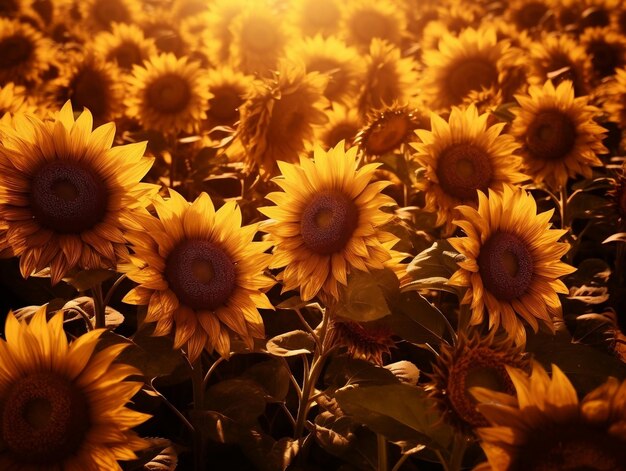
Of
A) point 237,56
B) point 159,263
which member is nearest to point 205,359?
point 159,263

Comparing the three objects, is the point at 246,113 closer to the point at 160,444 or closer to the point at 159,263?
the point at 159,263

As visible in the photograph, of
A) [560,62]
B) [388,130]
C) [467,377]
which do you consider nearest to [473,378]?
[467,377]

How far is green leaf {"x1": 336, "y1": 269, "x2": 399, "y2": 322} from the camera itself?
75.4 inches

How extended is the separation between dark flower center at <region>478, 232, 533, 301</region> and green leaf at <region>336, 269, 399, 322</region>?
30 centimetres

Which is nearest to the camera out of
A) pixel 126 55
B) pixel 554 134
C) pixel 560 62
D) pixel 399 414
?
pixel 399 414

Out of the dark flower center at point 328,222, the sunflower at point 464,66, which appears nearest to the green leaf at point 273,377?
the dark flower center at point 328,222

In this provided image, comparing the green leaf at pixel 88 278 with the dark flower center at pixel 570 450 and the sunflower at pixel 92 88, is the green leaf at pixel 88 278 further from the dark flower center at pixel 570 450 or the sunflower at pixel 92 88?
the sunflower at pixel 92 88

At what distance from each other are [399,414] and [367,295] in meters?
0.37

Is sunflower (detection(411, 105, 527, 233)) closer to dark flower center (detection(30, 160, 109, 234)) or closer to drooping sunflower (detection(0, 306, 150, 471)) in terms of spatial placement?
dark flower center (detection(30, 160, 109, 234))

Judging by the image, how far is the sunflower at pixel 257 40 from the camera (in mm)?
5012

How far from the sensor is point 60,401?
1589mm

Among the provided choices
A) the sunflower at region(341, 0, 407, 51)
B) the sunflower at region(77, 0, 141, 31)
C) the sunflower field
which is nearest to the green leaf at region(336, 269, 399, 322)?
the sunflower field

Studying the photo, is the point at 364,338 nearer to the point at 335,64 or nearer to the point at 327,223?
the point at 327,223

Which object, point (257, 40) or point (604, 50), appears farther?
point (604, 50)
